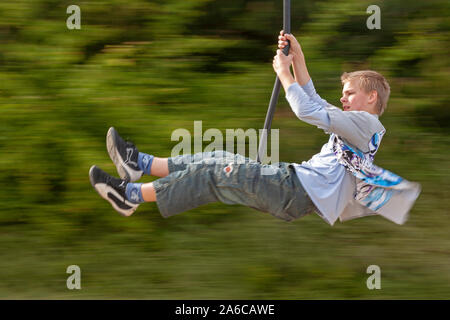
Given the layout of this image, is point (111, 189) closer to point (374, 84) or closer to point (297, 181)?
point (297, 181)

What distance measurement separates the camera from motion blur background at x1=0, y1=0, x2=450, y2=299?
3.90 m

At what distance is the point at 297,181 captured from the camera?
10.1ft

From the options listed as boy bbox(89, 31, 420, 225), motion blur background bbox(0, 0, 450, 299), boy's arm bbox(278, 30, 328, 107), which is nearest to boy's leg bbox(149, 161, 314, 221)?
boy bbox(89, 31, 420, 225)

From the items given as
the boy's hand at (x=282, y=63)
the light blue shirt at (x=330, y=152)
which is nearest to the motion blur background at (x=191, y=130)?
the light blue shirt at (x=330, y=152)

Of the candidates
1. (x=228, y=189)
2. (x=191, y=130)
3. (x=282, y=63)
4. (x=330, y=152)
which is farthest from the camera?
(x=191, y=130)

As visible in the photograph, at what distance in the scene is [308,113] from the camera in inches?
113

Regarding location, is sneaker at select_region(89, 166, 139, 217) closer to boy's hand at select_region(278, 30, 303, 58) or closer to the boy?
the boy

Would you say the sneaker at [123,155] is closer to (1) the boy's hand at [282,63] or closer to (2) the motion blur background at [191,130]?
(1) the boy's hand at [282,63]

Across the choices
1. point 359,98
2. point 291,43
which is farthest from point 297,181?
point 291,43

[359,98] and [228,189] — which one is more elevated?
[359,98]

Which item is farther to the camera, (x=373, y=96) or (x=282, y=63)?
(x=373, y=96)

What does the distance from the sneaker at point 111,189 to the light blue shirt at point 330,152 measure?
0.79 m

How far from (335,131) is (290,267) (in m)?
1.23

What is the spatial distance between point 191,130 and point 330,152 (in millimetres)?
1176
